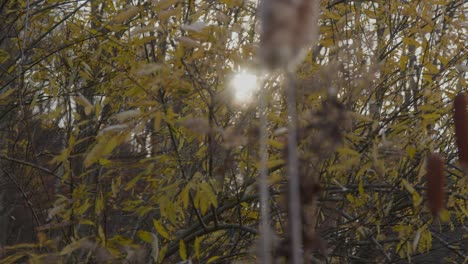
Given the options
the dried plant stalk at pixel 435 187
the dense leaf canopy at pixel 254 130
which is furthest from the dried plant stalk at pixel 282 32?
the dried plant stalk at pixel 435 187

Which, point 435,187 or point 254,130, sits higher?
point 254,130

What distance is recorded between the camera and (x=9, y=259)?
109 inches

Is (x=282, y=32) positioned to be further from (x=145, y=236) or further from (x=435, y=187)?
(x=145, y=236)

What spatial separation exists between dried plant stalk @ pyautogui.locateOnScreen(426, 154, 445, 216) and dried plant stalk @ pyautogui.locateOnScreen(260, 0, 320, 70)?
1.23 m

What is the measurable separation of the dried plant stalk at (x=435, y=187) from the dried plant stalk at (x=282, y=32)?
1.23 m

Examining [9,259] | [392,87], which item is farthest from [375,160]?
[9,259]

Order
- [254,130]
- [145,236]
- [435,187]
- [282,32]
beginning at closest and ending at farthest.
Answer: [282,32], [435,187], [254,130], [145,236]

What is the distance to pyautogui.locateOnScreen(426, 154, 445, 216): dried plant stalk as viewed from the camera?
2.08 metres

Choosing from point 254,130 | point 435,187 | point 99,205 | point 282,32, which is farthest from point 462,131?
point 99,205

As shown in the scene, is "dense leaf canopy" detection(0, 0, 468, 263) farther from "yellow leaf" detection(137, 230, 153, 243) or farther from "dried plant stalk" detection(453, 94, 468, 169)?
"dried plant stalk" detection(453, 94, 468, 169)

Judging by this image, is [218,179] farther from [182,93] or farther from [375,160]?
[375,160]

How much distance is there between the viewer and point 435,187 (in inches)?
82.9

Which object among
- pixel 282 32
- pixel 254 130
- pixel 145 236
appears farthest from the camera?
pixel 145 236

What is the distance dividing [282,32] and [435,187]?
1.32 m
